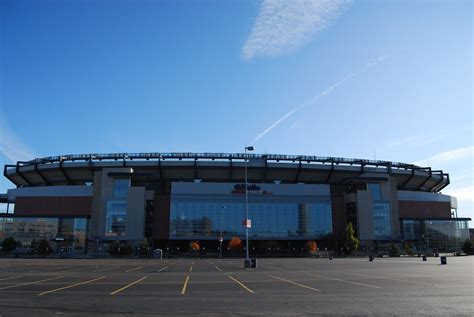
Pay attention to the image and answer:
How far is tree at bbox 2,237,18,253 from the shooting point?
94.7 metres

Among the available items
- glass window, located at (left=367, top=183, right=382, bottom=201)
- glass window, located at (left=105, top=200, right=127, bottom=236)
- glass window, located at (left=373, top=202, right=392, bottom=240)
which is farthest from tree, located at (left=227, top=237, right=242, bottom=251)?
glass window, located at (left=367, top=183, right=382, bottom=201)

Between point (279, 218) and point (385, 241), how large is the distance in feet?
96.0

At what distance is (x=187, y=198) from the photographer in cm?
10806

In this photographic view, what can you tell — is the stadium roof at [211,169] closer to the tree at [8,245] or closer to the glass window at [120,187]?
the glass window at [120,187]

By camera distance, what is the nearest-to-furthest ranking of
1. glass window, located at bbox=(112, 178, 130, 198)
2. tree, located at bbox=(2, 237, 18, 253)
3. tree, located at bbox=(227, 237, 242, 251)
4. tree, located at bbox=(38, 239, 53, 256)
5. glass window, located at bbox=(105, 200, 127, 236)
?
tree, located at bbox=(38, 239, 53, 256)
tree, located at bbox=(2, 237, 18, 253)
glass window, located at bbox=(105, 200, 127, 236)
tree, located at bbox=(227, 237, 242, 251)
glass window, located at bbox=(112, 178, 130, 198)

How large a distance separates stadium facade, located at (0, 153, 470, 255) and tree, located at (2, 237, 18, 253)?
7.08 m

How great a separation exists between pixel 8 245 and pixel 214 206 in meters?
50.0

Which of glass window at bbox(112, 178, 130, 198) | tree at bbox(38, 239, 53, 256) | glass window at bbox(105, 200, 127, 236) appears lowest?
tree at bbox(38, 239, 53, 256)

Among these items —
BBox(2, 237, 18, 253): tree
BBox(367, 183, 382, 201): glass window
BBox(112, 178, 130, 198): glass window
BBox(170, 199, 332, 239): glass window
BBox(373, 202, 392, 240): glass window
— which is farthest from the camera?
BBox(367, 183, 382, 201): glass window

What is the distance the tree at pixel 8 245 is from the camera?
311 feet

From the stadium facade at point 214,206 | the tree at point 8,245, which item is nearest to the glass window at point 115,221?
the stadium facade at point 214,206

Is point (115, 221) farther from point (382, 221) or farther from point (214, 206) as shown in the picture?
point (382, 221)

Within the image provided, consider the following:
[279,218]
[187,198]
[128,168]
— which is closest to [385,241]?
[279,218]

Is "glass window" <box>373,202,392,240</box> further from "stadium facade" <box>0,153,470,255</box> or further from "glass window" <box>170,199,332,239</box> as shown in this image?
"glass window" <box>170,199,332,239</box>
